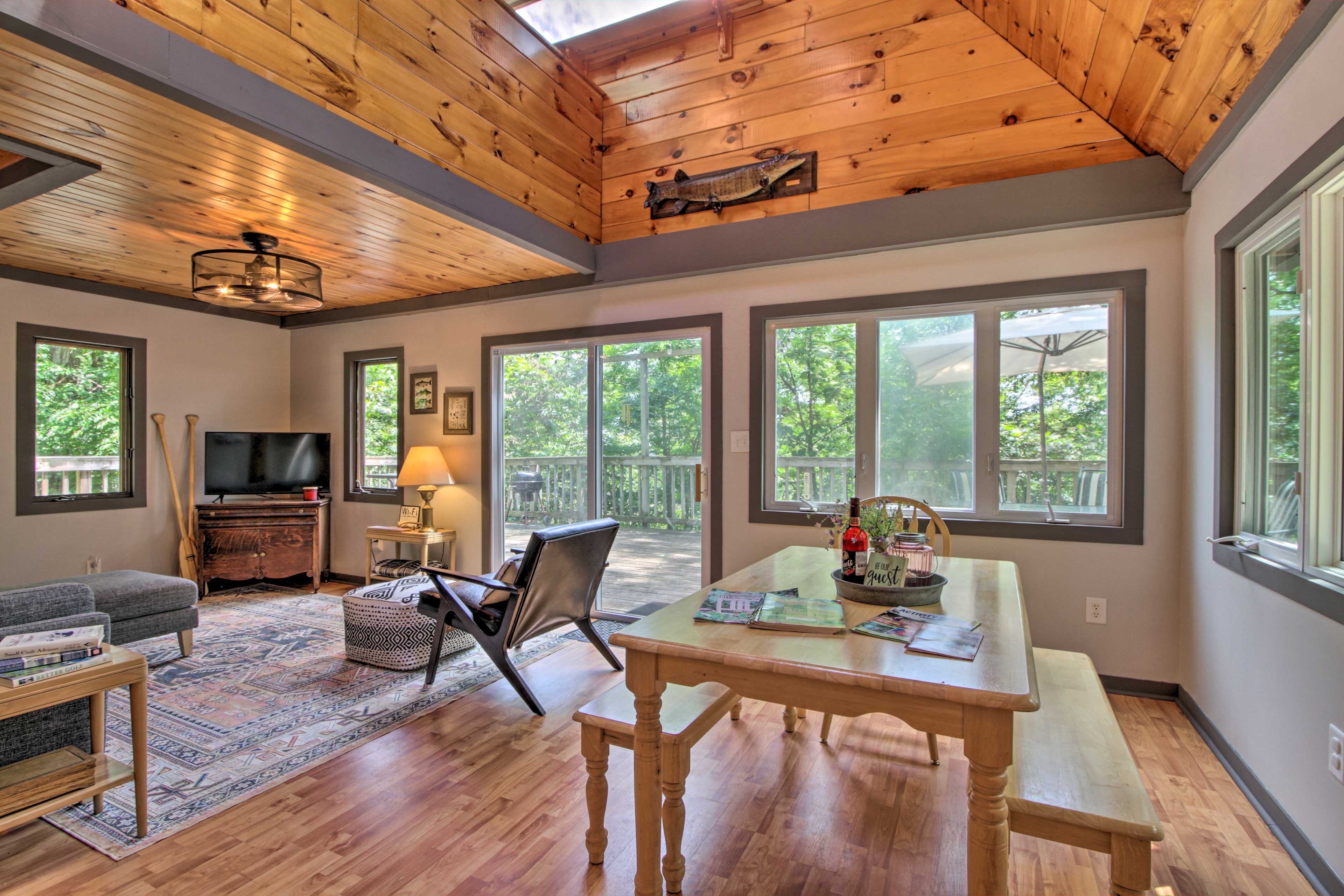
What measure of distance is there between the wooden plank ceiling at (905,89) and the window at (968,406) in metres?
0.65

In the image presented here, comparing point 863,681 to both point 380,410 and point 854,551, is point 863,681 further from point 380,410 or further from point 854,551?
point 380,410

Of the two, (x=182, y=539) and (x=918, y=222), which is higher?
(x=918, y=222)

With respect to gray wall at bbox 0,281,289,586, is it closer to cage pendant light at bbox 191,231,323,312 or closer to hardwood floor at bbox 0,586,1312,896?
cage pendant light at bbox 191,231,323,312

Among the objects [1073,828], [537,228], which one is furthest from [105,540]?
[1073,828]

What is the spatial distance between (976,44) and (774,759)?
3.53m

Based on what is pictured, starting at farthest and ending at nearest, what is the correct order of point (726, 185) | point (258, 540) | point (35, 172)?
point (258, 540) < point (726, 185) < point (35, 172)

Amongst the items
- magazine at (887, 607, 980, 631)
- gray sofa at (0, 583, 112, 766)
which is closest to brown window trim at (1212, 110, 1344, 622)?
magazine at (887, 607, 980, 631)

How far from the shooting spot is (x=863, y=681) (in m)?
1.32

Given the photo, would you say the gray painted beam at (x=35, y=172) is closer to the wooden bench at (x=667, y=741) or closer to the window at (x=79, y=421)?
the window at (x=79, y=421)

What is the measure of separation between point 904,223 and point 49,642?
3.83 meters

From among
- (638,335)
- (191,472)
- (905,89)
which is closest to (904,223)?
(905,89)

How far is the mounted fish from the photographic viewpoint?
12.4ft

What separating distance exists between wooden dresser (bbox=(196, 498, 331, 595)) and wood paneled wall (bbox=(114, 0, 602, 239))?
11.0ft

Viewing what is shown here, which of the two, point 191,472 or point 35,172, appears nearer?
point 35,172
